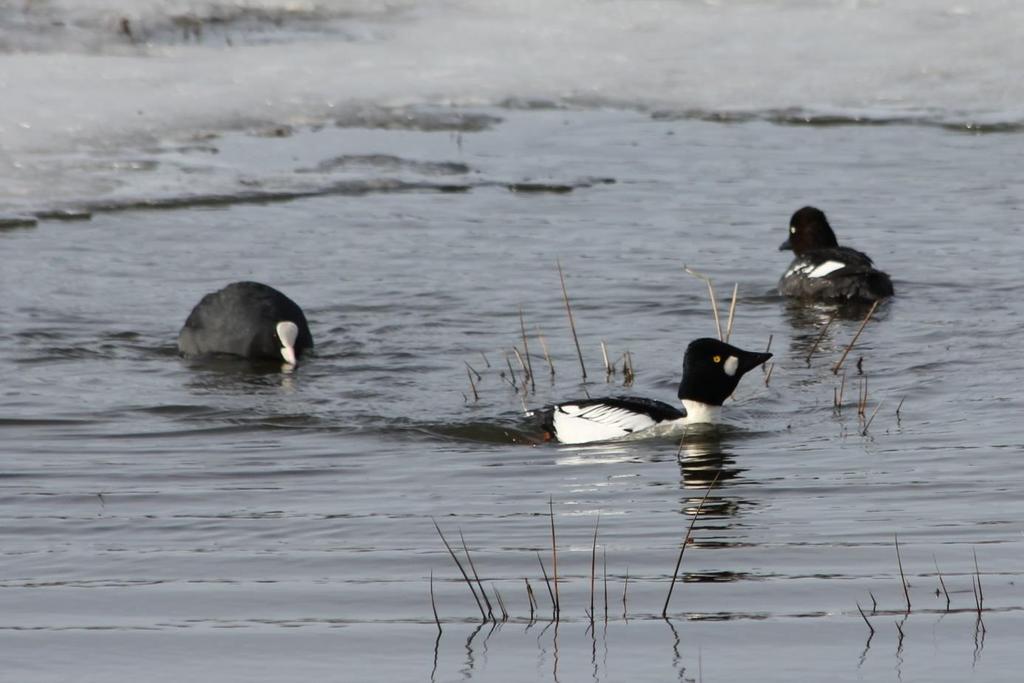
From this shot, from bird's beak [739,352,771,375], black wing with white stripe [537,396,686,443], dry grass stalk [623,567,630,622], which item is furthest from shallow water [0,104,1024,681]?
bird's beak [739,352,771,375]

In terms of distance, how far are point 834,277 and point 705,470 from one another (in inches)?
196

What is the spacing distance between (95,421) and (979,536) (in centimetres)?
478

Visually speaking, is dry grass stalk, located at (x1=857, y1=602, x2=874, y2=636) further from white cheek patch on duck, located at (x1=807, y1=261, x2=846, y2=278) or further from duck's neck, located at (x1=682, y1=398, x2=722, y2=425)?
white cheek patch on duck, located at (x1=807, y1=261, x2=846, y2=278)

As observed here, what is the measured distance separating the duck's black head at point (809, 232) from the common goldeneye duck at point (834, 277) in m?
0.08

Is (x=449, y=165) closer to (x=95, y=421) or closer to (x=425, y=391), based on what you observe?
(x=425, y=391)

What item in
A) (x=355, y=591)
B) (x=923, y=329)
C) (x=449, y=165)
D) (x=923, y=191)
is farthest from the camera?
(x=449, y=165)

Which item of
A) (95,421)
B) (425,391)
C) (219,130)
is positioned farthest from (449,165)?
(95,421)

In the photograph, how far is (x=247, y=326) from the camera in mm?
10867

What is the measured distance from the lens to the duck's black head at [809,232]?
42.1ft

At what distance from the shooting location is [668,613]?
4887 millimetres

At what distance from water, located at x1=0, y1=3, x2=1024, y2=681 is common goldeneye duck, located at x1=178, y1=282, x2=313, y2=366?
26 centimetres

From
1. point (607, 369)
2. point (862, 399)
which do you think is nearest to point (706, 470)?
point (862, 399)

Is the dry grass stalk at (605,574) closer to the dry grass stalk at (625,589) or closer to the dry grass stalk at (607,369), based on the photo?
the dry grass stalk at (625,589)

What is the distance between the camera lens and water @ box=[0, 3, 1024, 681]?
4.77m
